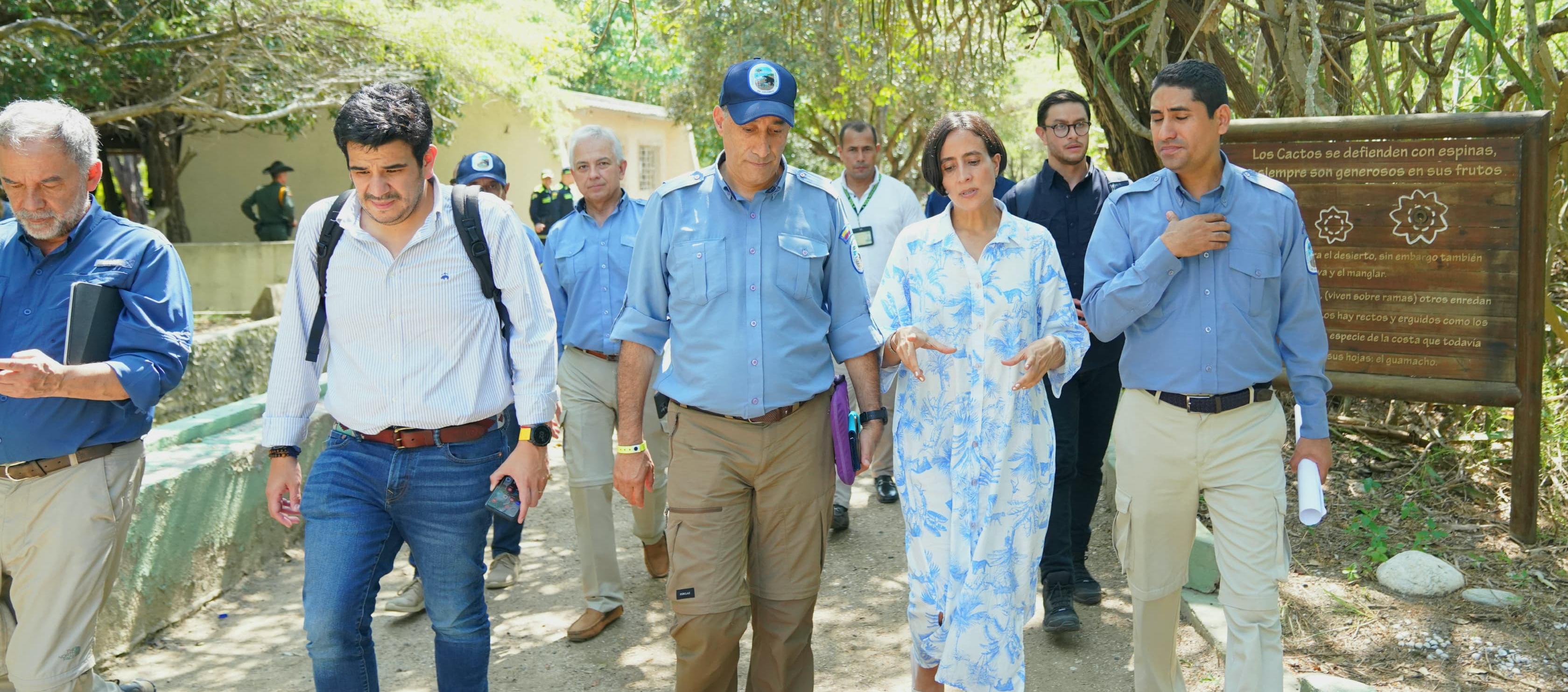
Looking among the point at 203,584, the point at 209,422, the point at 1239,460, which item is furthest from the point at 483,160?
the point at 1239,460

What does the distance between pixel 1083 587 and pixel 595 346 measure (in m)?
2.34

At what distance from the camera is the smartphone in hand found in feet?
10.5

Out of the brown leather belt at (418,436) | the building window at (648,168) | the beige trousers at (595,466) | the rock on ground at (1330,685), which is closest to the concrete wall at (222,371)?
the beige trousers at (595,466)

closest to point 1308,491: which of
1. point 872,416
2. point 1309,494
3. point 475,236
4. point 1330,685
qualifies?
point 1309,494

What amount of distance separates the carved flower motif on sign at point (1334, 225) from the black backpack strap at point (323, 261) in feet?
12.3

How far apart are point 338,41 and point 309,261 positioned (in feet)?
35.4

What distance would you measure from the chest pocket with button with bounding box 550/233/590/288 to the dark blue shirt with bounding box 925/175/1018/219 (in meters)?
1.56

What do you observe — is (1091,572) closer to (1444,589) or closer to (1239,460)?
(1444,589)

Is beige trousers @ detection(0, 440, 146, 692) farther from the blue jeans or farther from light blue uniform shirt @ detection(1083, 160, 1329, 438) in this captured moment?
light blue uniform shirt @ detection(1083, 160, 1329, 438)

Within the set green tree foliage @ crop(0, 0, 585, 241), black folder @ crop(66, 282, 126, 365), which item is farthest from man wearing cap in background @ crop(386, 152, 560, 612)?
green tree foliage @ crop(0, 0, 585, 241)

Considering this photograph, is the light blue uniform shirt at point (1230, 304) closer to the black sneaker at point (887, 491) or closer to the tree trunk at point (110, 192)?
the black sneaker at point (887, 491)

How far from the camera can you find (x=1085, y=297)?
3746 mm

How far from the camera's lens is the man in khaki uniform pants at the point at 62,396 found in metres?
3.29

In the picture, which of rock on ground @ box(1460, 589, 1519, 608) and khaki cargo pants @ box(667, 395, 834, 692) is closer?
khaki cargo pants @ box(667, 395, 834, 692)
